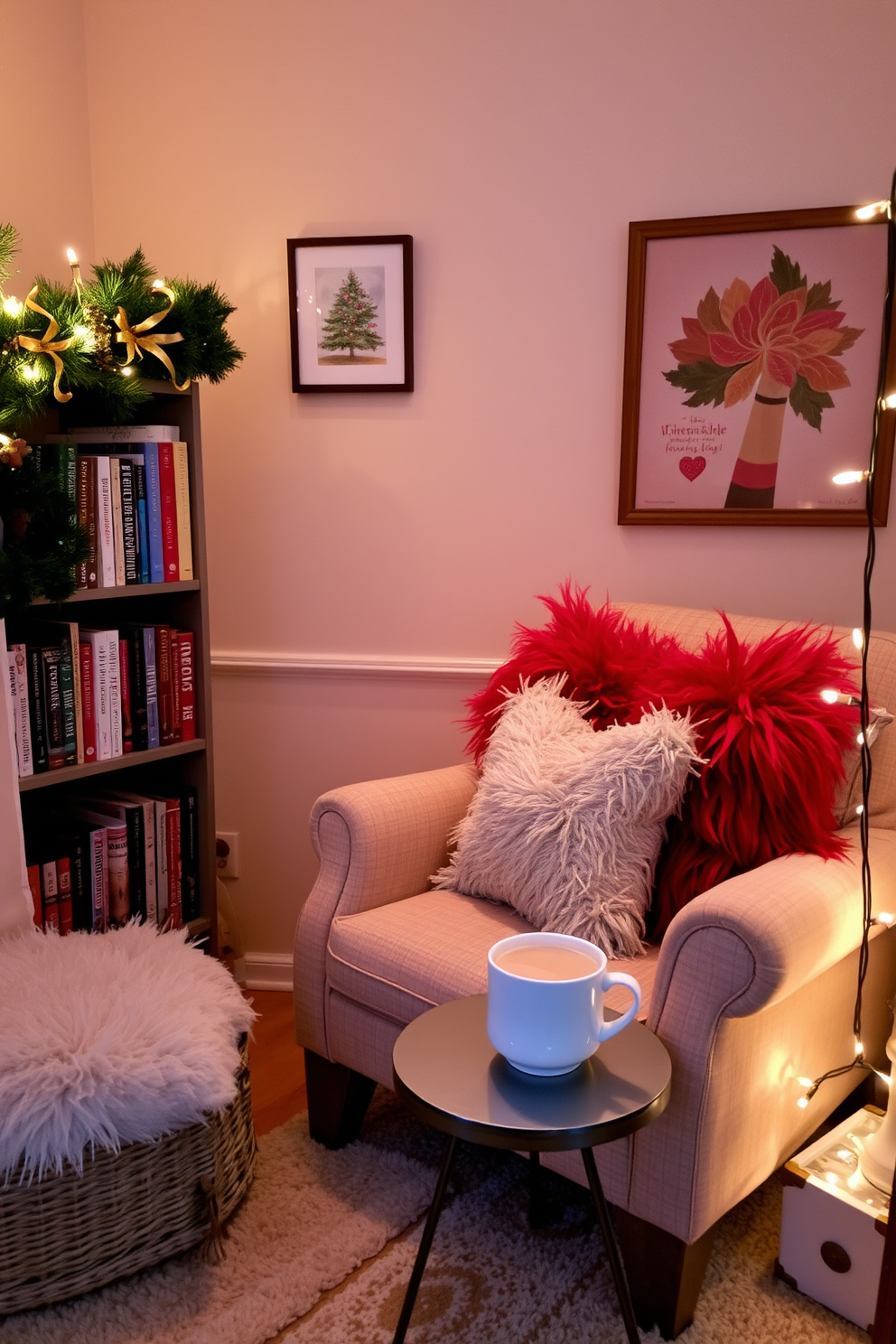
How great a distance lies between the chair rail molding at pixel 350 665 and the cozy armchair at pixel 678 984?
409 mm

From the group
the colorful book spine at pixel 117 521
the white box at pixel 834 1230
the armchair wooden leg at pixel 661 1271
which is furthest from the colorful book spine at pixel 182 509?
the white box at pixel 834 1230

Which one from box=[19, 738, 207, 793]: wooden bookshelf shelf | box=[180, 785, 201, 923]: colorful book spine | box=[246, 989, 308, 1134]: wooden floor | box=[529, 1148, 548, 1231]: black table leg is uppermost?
box=[19, 738, 207, 793]: wooden bookshelf shelf

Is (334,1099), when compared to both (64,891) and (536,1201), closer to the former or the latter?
(536,1201)

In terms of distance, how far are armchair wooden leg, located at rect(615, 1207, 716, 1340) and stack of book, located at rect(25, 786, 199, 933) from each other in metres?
1.03

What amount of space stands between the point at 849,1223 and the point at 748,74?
2.03m

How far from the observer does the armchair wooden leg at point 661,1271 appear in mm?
1317

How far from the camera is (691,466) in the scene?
2092 mm

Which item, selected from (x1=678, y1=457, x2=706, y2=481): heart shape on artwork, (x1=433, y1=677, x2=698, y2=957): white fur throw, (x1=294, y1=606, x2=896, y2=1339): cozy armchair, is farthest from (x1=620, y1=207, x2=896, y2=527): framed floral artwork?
(x1=433, y1=677, x2=698, y2=957): white fur throw

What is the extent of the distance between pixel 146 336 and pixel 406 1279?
5.22ft

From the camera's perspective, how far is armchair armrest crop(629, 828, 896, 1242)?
1231mm

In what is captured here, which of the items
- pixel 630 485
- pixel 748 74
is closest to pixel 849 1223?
pixel 630 485

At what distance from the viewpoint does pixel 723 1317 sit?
1.38 meters

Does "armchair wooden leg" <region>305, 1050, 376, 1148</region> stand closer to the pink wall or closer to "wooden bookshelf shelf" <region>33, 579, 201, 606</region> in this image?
the pink wall

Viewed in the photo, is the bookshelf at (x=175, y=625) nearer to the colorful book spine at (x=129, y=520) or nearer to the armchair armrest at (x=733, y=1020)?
the colorful book spine at (x=129, y=520)
